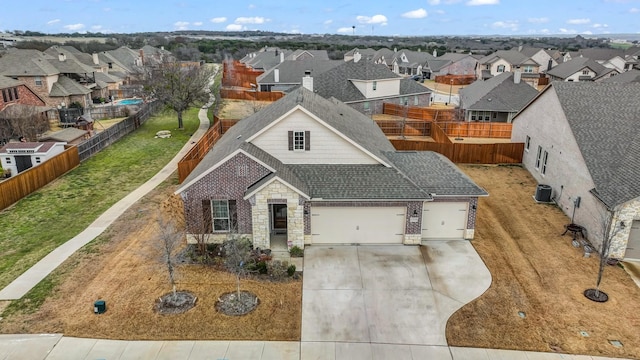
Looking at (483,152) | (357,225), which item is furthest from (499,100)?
(357,225)

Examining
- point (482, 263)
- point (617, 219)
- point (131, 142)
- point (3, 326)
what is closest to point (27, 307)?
point (3, 326)

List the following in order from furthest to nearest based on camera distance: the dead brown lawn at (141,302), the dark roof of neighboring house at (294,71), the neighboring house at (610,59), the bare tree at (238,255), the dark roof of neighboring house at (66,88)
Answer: the neighboring house at (610,59) < the dark roof of neighboring house at (294,71) < the dark roof of neighboring house at (66,88) < the bare tree at (238,255) < the dead brown lawn at (141,302)

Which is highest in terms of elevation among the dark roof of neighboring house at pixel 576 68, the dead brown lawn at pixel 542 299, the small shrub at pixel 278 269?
the dark roof of neighboring house at pixel 576 68

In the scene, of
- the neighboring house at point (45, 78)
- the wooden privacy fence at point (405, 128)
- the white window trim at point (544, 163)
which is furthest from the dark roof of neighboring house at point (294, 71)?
A: the white window trim at point (544, 163)

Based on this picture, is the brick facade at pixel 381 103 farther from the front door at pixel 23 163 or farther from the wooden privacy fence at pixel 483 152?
the front door at pixel 23 163

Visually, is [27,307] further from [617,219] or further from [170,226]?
[617,219]

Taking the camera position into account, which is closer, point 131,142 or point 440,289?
point 440,289

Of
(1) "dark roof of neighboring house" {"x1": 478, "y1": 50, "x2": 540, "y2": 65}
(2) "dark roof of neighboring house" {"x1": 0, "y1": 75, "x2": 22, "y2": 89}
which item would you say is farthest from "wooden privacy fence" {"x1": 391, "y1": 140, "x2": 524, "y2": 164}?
(1) "dark roof of neighboring house" {"x1": 478, "y1": 50, "x2": 540, "y2": 65}
